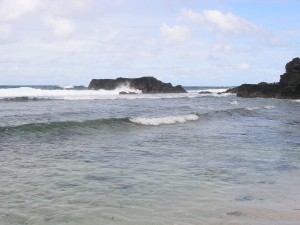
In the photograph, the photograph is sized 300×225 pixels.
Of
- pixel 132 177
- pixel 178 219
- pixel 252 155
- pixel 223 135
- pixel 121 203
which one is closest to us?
pixel 178 219

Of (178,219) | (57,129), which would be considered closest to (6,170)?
(178,219)

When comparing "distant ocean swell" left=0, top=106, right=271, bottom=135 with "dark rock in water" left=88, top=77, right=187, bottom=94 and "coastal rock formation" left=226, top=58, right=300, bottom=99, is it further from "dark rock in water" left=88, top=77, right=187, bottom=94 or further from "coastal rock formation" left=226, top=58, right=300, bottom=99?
"dark rock in water" left=88, top=77, right=187, bottom=94

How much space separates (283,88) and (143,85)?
33.5m

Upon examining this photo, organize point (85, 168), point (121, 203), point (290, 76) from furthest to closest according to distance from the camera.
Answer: point (290, 76) < point (85, 168) < point (121, 203)

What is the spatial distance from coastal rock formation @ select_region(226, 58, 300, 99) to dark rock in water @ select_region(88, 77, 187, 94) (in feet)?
66.1

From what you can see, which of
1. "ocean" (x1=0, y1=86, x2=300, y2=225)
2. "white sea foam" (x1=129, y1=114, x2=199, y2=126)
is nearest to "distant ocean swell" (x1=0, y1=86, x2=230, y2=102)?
"white sea foam" (x1=129, y1=114, x2=199, y2=126)

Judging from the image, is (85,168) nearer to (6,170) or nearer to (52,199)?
(6,170)

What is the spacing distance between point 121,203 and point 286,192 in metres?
2.98

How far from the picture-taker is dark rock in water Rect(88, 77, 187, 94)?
8250cm

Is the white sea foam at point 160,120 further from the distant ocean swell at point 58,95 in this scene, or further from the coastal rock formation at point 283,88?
the coastal rock formation at point 283,88

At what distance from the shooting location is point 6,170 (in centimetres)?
847

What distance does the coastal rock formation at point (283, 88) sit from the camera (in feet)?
180

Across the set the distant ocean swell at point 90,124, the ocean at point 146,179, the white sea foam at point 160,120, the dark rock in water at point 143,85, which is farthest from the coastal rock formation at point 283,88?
the ocean at point 146,179

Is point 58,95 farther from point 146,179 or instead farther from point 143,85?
point 146,179
